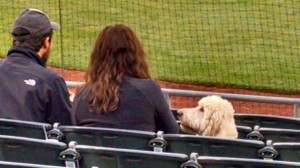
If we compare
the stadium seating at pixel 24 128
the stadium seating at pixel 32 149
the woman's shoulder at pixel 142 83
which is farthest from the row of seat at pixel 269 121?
the stadium seating at pixel 32 149

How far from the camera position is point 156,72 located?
38.6 ft

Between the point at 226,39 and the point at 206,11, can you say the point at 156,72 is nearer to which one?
the point at 226,39

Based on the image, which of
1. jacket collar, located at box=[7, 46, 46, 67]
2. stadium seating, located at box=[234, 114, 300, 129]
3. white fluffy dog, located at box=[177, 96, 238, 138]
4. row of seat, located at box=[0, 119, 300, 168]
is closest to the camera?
row of seat, located at box=[0, 119, 300, 168]

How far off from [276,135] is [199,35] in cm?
977

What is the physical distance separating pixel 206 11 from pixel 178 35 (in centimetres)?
115

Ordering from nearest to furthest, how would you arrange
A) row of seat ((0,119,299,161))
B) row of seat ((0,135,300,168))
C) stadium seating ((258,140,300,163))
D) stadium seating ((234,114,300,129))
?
row of seat ((0,135,300,168))
stadium seating ((258,140,300,163))
row of seat ((0,119,299,161))
stadium seating ((234,114,300,129))

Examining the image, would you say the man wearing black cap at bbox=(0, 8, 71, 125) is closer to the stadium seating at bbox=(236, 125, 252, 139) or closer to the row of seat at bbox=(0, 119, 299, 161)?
the row of seat at bbox=(0, 119, 299, 161)

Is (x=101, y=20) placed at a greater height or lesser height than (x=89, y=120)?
greater

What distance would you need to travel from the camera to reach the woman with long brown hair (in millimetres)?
4379

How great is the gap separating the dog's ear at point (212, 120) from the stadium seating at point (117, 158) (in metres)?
0.81

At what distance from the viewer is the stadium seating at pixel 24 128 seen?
416cm

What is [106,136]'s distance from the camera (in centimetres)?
404

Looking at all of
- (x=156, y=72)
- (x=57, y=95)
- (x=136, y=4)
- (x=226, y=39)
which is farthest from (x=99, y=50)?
(x=136, y=4)

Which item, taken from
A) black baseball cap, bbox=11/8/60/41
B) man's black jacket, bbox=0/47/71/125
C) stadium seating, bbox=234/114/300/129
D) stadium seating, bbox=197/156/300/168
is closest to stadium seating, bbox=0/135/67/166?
stadium seating, bbox=197/156/300/168
